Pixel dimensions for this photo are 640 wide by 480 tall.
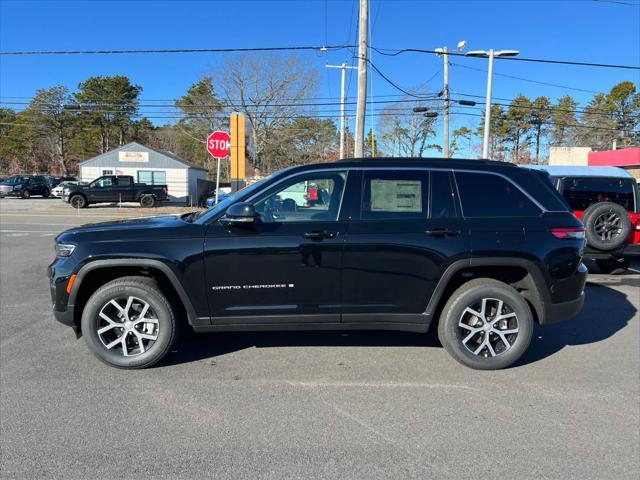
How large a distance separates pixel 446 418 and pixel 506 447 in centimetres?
44

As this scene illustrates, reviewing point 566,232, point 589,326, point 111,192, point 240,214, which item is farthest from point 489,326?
point 111,192

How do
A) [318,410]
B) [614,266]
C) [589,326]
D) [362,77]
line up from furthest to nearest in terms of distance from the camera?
[362,77] < [614,266] < [589,326] < [318,410]

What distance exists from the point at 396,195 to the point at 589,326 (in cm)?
317

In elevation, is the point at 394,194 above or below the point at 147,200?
above

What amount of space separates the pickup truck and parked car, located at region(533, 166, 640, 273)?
23812 mm

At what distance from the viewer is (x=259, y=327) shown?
3.76 metres

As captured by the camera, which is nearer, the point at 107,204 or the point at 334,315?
the point at 334,315

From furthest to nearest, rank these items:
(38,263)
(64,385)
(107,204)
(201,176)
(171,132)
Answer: (171,132) → (201,176) → (107,204) → (38,263) → (64,385)

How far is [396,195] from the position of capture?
150 inches

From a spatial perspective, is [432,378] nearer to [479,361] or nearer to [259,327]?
[479,361]

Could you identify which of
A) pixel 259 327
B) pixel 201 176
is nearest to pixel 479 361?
pixel 259 327

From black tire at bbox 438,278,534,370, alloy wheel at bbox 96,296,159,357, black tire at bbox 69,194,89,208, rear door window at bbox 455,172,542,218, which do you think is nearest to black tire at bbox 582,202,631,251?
rear door window at bbox 455,172,542,218

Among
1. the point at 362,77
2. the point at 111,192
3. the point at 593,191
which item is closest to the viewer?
the point at 593,191

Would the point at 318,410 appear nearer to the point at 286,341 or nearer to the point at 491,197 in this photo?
the point at 286,341
